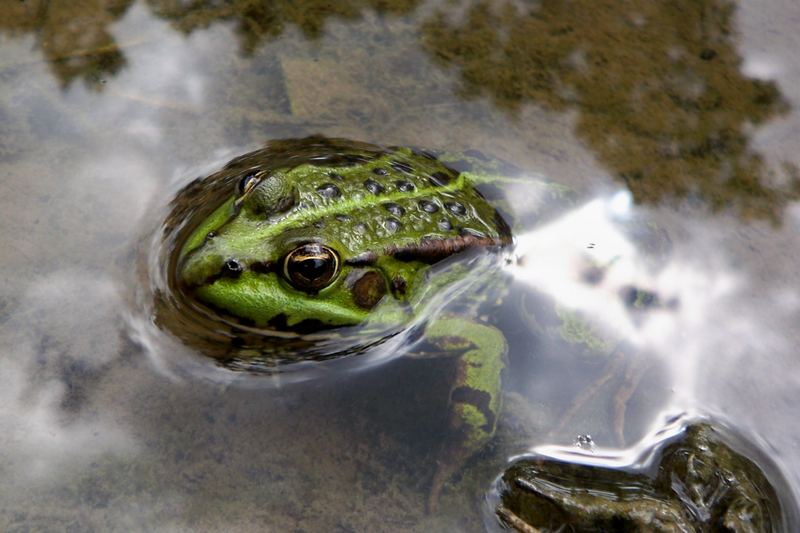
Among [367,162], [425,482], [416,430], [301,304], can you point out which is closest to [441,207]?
[367,162]

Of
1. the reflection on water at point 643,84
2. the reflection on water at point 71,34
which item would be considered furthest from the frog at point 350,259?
the reflection on water at point 71,34

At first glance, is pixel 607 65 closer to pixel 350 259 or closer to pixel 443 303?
pixel 443 303

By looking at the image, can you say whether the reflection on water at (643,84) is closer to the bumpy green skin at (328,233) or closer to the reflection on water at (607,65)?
the reflection on water at (607,65)

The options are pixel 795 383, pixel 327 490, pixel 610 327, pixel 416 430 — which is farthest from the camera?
pixel 610 327

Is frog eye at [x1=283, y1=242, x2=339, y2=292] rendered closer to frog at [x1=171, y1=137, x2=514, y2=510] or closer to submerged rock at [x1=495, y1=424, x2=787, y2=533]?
frog at [x1=171, y1=137, x2=514, y2=510]

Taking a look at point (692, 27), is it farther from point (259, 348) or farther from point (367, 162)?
point (259, 348)

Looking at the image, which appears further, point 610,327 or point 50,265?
point 610,327

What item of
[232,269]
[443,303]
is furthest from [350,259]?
[443,303]
